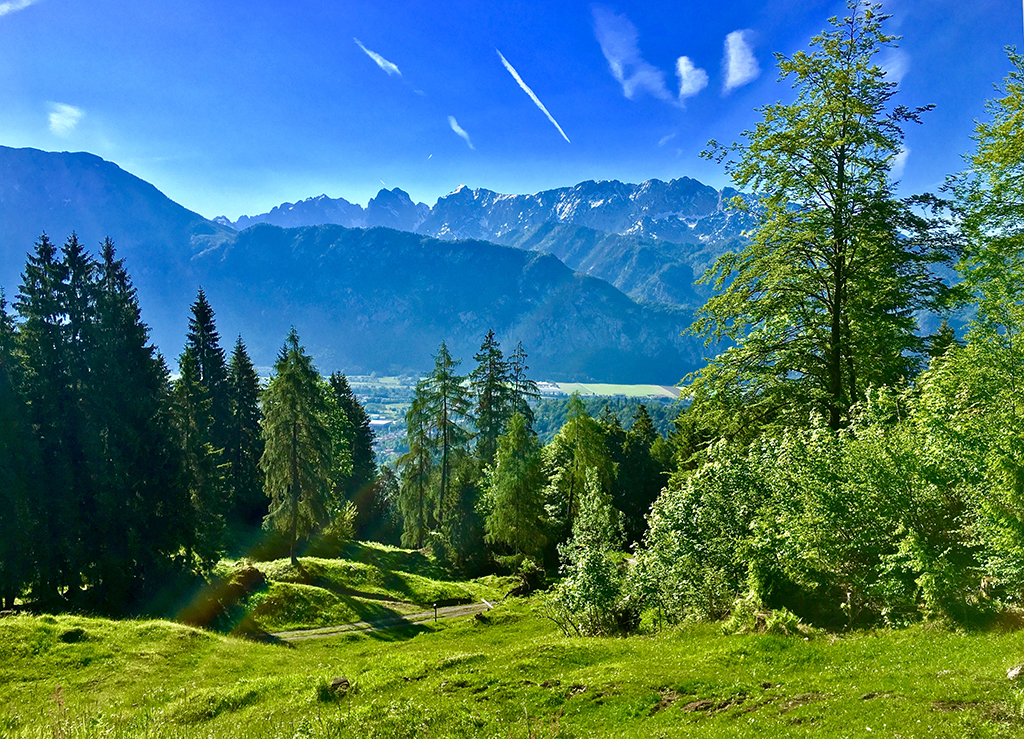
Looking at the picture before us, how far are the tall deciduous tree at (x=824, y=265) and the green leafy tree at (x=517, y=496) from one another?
25017mm

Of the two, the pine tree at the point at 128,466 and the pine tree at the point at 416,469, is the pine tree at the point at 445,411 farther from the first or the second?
the pine tree at the point at 128,466

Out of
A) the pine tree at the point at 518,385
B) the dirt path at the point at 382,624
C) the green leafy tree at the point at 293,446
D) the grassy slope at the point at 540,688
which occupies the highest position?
the pine tree at the point at 518,385

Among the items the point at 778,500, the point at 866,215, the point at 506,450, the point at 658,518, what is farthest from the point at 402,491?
the point at 866,215

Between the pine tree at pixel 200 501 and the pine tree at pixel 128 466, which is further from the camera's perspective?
the pine tree at pixel 200 501

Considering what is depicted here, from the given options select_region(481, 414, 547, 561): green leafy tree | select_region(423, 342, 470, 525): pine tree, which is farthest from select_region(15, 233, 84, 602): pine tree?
select_region(423, 342, 470, 525): pine tree

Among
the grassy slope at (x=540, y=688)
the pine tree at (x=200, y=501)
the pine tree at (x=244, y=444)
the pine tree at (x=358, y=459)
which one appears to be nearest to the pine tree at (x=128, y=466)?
the pine tree at (x=200, y=501)

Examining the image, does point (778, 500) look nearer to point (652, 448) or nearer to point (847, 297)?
point (847, 297)

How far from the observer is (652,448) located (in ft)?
251

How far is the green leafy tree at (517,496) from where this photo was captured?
43.0 m

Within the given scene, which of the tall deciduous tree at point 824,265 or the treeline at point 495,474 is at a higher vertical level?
the tall deciduous tree at point 824,265

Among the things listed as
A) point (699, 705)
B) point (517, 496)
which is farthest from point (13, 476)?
point (699, 705)

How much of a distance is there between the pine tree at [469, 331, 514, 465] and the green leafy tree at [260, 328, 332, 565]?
17069 millimetres

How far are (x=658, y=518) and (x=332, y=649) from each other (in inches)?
718

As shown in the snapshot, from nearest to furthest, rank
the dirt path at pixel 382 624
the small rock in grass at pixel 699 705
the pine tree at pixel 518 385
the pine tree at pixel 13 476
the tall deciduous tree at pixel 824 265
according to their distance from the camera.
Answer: the small rock in grass at pixel 699 705 → the tall deciduous tree at pixel 824 265 → the pine tree at pixel 13 476 → the dirt path at pixel 382 624 → the pine tree at pixel 518 385
